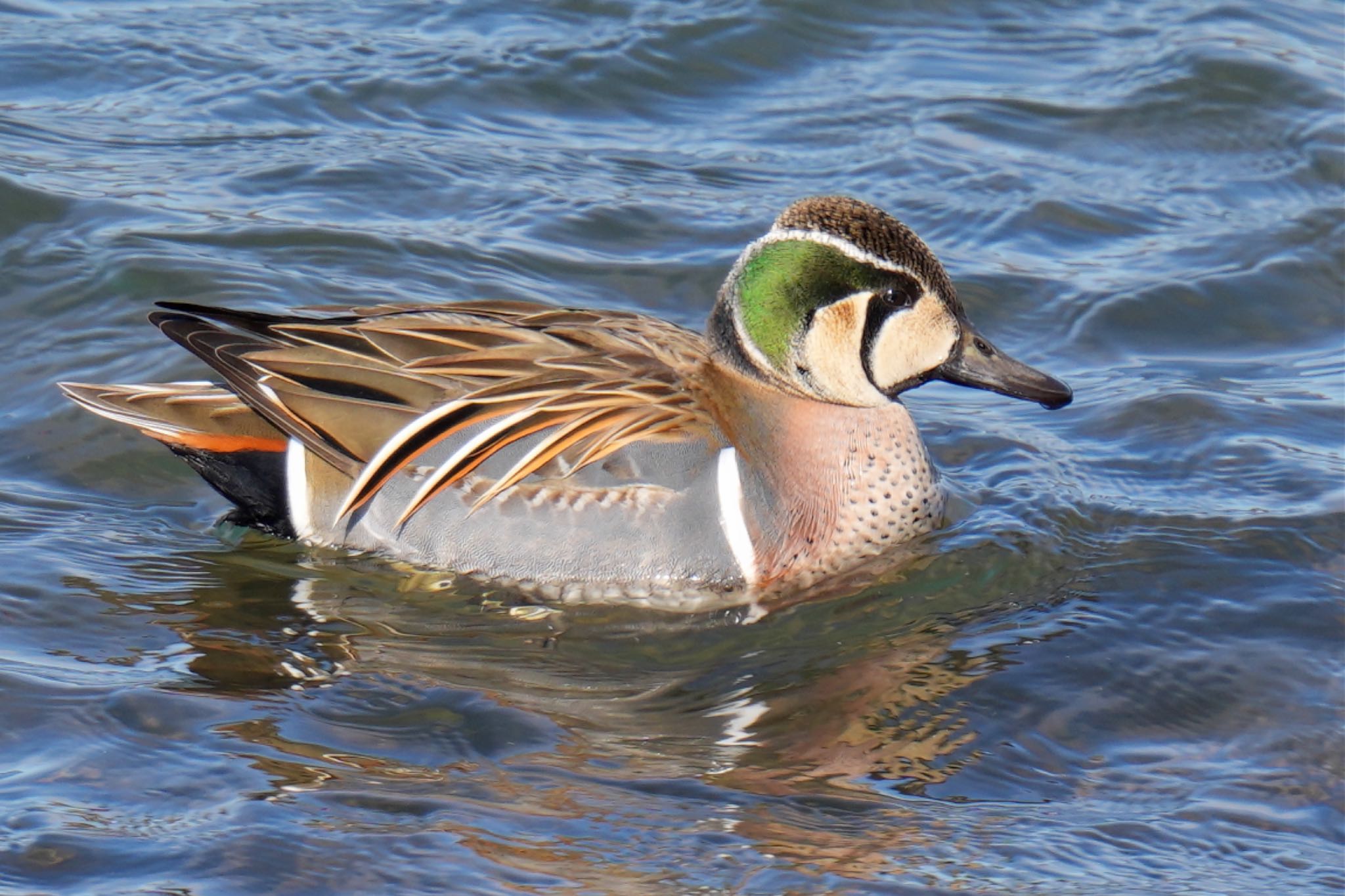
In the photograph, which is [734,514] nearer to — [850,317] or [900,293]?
[850,317]

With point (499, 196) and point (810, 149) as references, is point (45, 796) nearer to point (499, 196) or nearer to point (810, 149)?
point (499, 196)

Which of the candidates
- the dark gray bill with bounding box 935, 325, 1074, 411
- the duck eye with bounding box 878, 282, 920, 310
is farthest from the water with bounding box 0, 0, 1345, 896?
the duck eye with bounding box 878, 282, 920, 310

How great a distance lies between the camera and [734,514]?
6832 millimetres

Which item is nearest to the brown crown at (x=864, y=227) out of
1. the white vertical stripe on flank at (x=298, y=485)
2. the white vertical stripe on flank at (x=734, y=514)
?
the white vertical stripe on flank at (x=734, y=514)

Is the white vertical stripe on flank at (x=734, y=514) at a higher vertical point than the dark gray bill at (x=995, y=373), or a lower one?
lower

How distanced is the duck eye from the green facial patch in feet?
0.18

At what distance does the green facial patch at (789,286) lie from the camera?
22.8ft

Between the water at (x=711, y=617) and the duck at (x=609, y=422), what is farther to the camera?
the duck at (x=609, y=422)

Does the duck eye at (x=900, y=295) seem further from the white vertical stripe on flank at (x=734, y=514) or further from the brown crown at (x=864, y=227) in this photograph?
the white vertical stripe on flank at (x=734, y=514)

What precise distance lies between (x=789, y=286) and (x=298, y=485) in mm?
2050

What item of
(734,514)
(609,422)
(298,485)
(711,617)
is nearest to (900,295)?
(734,514)

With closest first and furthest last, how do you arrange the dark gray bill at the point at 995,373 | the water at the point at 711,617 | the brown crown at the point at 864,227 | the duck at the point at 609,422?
1. the water at the point at 711,617
2. the duck at the point at 609,422
3. the brown crown at the point at 864,227
4. the dark gray bill at the point at 995,373

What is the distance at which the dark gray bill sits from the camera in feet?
23.8

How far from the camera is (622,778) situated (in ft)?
18.2
